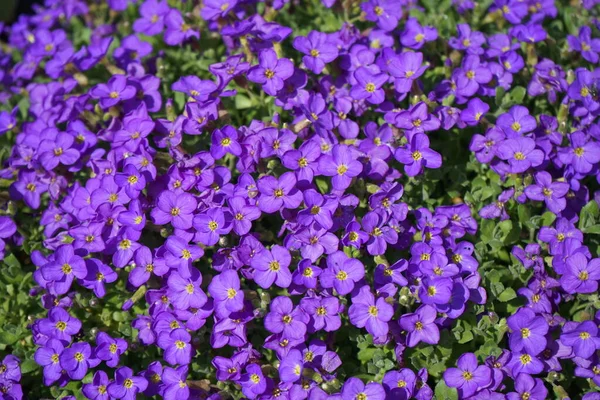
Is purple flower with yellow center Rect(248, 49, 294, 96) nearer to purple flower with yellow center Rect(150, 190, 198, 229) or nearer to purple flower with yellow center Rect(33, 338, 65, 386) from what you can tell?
purple flower with yellow center Rect(150, 190, 198, 229)

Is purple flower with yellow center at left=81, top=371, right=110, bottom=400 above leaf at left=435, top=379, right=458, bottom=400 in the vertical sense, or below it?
above

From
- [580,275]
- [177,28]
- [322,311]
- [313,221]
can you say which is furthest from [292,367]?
[177,28]

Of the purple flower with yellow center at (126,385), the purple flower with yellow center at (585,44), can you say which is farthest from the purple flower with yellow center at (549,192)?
the purple flower with yellow center at (126,385)

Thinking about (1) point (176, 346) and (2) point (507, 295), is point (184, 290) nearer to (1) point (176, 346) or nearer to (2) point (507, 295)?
(1) point (176, 346)

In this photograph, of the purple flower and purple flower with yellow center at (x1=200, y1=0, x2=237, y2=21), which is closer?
the purple flower

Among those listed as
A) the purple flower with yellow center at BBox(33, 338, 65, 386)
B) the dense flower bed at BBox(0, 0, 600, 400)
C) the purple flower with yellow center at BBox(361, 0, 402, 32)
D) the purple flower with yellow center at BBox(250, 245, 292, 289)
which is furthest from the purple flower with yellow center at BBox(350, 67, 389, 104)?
the purple flower with yellow center at BBox(33, 338, 65, 386)

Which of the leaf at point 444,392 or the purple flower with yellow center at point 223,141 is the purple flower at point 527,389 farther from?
the purple flower with yellow center at point 223,141
